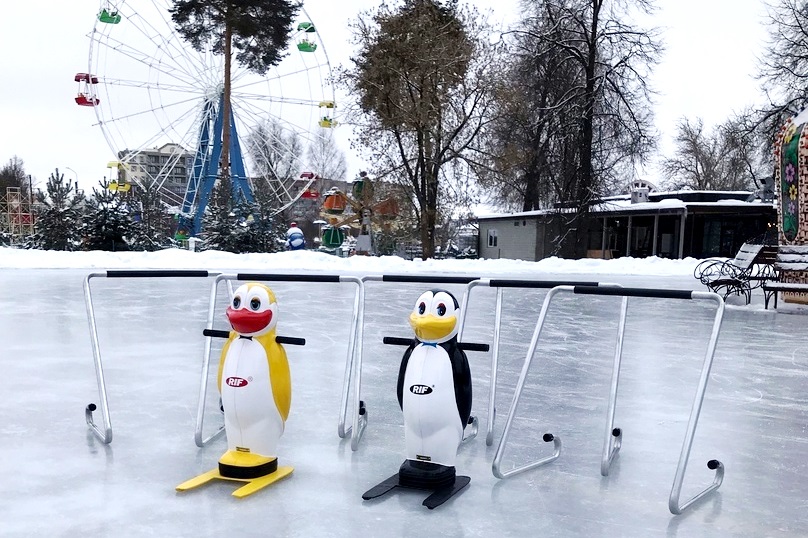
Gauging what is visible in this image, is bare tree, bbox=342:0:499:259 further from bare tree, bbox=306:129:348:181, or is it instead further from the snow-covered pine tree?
bare tree, bbox=306:129:348:181

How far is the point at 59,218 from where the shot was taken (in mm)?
22547

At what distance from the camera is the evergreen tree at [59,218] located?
22.4m

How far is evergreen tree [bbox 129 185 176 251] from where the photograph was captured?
72.6 feet

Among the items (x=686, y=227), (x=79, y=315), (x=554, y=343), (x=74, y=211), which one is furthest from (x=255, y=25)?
(x=554, y=343)

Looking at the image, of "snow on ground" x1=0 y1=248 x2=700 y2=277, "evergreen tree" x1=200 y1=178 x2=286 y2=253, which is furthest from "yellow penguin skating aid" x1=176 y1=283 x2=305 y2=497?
"evergreen tree" x1=200 y1=178 x2=286 y2=253

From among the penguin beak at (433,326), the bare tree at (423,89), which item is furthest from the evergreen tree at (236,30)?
the penguin beak at (433,326)

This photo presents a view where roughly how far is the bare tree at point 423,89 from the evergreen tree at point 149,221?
7716 millimetres

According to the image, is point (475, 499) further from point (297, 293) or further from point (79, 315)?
point (297, 293)

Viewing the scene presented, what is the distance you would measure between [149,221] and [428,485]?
2275cm

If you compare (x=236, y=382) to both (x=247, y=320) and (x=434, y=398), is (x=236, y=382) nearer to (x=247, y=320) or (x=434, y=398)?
(x=247, y=320)

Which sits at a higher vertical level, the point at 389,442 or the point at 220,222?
the point at 220,222

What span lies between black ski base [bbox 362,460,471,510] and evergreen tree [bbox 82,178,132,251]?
20.4 m

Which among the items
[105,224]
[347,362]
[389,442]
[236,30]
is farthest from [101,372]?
[236,30]

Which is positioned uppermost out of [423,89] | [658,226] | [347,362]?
[423,89]
